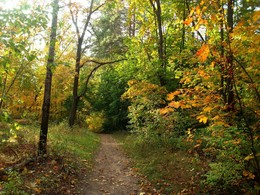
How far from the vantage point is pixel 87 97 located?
31344 millimetres

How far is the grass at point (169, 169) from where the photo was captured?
732 centimetres

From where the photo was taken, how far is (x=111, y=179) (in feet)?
28.3

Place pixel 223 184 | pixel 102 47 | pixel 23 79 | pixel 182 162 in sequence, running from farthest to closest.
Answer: pixel 102 47 < pixel 182 162 < pixel 223 184 < pixel 23 79

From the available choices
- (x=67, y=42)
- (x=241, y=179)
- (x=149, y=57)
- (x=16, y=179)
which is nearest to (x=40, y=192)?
(x=16, y=179)

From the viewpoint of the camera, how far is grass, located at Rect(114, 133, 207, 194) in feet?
24.0

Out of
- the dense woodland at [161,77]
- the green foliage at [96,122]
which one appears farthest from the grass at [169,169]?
the green foliage at [96,122]

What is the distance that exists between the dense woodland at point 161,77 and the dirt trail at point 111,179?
2.21 meters

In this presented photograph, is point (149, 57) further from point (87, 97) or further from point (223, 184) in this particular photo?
point (87, 97)

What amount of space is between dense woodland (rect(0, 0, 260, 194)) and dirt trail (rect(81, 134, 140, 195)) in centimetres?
221

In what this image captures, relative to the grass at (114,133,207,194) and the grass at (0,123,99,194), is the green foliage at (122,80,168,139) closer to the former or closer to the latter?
the grass at (114,133,207,194)

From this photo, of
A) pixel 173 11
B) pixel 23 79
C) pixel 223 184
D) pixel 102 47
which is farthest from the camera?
pixel 102 47

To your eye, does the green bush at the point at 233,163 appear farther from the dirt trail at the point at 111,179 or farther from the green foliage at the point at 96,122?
the green foliage at the point at 96,122

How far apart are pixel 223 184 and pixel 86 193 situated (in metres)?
3.80

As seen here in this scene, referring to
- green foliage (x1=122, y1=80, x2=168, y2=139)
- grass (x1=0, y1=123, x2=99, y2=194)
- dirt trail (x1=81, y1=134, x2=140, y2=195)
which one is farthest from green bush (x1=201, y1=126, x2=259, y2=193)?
green foliage (x1=122, y1=80, x2=168, y2=139)
